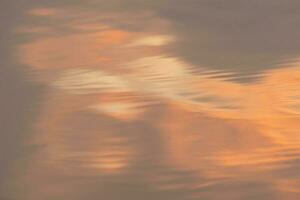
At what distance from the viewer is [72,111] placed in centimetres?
81

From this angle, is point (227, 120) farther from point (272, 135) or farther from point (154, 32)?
point (154, 32)

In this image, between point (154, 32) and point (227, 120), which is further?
point (154, 32)

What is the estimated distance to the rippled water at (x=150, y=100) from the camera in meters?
0.74

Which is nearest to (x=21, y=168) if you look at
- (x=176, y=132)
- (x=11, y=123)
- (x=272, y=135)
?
(x=11, y=123)

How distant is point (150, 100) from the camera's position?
803 mm

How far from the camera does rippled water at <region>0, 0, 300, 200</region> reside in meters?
0.74

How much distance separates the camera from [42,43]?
0.91 m

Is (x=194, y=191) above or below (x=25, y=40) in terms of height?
below

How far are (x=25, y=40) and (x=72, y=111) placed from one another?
21 centimetres

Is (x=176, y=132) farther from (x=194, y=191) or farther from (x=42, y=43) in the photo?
(x=42, y=43)

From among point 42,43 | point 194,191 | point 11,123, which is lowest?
point 194,191

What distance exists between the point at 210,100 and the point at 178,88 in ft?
0.20

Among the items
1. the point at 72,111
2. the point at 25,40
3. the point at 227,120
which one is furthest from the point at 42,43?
the point at 227,120

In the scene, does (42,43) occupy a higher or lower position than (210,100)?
higher
